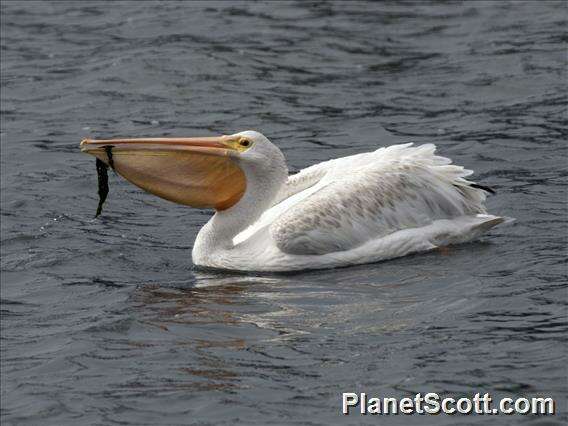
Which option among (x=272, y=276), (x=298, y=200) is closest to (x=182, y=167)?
(x=298, y=200)

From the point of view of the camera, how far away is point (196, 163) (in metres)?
8.44

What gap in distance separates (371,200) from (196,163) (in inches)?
40.0

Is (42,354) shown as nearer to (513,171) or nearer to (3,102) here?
(513,171)

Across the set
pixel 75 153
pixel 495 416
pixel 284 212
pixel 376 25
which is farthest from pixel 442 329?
pixel 376 25

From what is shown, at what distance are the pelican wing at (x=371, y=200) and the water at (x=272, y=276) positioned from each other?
8.5 inches

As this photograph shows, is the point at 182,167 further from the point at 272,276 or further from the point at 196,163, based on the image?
the point at 272,276

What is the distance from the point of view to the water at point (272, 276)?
6.42m

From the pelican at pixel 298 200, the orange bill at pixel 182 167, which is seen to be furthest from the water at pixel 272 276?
the orange bill at pixel 182 167

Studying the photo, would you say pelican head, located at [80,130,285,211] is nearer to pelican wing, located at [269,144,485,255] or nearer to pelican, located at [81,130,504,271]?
pelican, located at [81,130,504,271]

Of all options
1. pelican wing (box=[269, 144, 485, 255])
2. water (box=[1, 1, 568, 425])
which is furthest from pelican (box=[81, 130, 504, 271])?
water (box=[1, 1, 568, 425])

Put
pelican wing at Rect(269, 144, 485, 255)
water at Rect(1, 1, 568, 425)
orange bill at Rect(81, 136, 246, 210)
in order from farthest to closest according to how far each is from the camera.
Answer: orange bill at Rect(81, 136, 246, 210) → pelican wing at Rect(269, 144, 485, 255) → water at Rect(1, 1, 568, 425)

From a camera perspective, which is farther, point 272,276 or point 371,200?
point 371,200

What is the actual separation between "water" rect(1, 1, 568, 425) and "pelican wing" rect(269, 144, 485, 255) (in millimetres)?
215

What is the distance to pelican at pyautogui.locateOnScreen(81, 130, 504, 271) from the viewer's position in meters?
8.24
